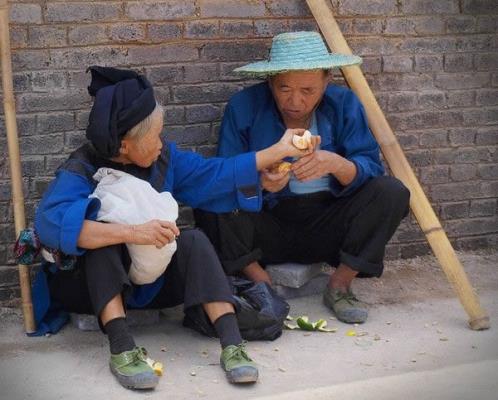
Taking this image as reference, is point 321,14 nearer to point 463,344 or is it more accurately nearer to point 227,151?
point 227,151

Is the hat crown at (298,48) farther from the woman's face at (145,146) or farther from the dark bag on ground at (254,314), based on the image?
the dark bag on ground at (254,314)

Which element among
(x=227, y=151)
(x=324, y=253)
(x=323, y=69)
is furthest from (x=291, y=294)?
(x=323, y=69)

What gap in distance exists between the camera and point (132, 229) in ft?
11.9

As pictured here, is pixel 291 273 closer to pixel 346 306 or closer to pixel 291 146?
pixel 346 306

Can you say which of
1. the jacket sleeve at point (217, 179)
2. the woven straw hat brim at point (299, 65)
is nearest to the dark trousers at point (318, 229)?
the jacket sleeve at point (217, 179)

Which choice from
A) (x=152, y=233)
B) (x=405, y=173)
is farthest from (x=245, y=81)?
(x=152, y=233)

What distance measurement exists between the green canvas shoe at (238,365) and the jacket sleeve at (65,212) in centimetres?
68

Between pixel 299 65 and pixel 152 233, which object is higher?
pixel 299 65

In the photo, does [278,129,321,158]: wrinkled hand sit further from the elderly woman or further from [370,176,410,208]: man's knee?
[370,176,410,208]: man's knee

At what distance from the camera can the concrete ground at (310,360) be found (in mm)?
3621

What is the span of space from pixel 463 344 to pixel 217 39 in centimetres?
184

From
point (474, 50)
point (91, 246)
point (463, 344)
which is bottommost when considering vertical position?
point (463, 344)

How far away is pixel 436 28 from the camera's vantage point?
507 centimetres

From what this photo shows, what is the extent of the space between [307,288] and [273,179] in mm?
830
